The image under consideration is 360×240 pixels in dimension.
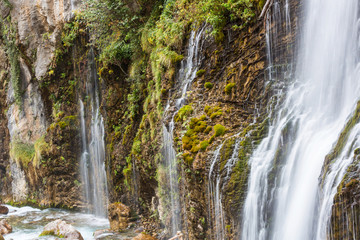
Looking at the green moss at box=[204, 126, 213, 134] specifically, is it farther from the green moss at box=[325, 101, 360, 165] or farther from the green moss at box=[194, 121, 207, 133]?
the green moss at box=[325, 101, 360, 165]

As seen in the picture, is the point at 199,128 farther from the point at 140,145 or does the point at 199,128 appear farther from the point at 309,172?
the point at 140,145

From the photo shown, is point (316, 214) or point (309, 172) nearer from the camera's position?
point (316, 214)

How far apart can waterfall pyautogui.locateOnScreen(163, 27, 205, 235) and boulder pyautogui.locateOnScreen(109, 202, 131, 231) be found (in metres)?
2.14

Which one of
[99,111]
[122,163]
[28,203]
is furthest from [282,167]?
[28,203]

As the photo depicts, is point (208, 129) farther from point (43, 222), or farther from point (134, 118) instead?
point (43, 222)

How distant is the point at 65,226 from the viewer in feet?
36.4

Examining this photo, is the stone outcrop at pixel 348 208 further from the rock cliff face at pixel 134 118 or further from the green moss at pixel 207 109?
the green moss at pixel 207 109

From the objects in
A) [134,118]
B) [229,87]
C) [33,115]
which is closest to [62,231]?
[134,118]

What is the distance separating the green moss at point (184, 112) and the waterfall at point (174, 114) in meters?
0.33

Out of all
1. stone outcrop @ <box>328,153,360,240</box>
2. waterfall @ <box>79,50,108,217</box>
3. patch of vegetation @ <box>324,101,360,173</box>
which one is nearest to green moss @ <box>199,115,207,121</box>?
patch of vegetation @ <box>324,101,360,173</box>

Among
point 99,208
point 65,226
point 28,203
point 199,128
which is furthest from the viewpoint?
point 28,203

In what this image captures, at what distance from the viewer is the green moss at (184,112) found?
7712 mm

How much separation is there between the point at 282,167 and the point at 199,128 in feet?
6.91

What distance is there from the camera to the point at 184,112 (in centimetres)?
777
